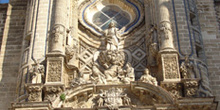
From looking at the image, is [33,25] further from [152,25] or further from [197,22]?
[197,22]

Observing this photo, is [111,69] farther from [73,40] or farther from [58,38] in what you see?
[58,38]

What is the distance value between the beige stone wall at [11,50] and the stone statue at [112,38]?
3529 millimetres

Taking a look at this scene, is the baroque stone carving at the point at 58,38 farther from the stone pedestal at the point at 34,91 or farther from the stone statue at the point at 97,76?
the stone pedestal at the point at 34,91

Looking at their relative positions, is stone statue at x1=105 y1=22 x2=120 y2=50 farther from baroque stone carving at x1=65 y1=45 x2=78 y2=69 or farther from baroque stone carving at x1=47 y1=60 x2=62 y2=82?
baroque stone carving at x1=47 y1=60 x2=62 y2=82

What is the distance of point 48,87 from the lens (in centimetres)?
1509

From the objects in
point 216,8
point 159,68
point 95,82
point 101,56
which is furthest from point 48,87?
point 216,8

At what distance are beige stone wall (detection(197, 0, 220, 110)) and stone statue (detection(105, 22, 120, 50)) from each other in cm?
342

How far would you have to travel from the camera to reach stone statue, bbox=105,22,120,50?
1740cm

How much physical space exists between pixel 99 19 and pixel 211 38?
15.6 feet

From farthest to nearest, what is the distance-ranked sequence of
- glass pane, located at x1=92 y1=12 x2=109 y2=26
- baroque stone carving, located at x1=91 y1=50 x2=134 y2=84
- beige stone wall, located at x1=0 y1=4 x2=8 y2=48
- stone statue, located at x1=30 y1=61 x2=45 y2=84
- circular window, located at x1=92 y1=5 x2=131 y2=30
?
beige stone wall, located at x1=0 y1=4 x2=8 y2=48 → glass pane, located at x1=92 y1=12 x2=109 y2=26 → circular window, located at x1=92 y1=5 x2=131 y2=30 → baroque stone carving, located at x1=91 y1=50 x2=134 y2=84 → stone statue, located at x1=30 y1=61 x2=45 y2=84

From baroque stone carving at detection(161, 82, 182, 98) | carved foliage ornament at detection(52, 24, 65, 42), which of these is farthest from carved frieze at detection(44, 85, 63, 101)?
baroque stone carving at detection(161, 82, 182, 98)

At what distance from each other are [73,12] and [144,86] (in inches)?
200

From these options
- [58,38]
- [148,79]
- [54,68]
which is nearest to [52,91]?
[54,68]

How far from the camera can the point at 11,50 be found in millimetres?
18062
